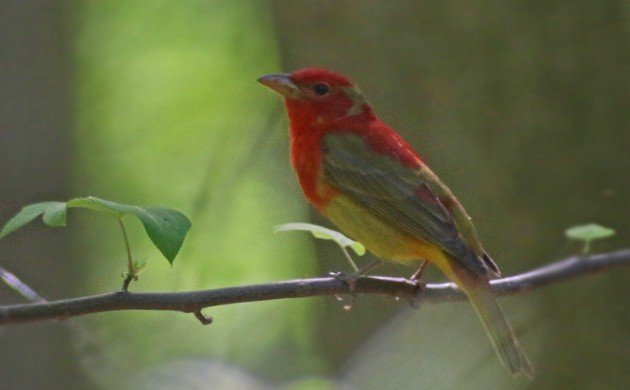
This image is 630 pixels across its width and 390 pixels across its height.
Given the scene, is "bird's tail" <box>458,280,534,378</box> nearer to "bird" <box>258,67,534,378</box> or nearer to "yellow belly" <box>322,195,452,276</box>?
"bird" <box>258,67,534,378</box>

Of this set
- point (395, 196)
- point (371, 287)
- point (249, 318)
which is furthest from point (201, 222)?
point (371, 287)

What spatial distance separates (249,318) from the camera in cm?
821

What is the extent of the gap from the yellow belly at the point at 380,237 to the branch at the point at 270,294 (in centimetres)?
44

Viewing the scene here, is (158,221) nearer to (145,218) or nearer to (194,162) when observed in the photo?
(145,218)

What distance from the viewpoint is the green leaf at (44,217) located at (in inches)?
81.0

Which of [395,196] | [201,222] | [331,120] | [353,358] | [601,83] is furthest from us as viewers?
[201,222]

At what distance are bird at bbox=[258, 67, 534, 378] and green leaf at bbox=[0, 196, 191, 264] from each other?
135cm

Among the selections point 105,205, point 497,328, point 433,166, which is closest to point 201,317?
point 105,205

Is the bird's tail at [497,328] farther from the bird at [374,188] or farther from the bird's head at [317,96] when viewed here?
the bird's head at [317,96]

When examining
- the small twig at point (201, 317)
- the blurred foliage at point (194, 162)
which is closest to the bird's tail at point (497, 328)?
the small twig at point (201, 317)

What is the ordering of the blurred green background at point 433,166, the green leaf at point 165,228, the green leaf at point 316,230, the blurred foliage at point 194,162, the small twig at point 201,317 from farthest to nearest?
1. the blurred foliage at point 194,162
2. the blurred green background at point 433,166
3. the green leaf at point 316,230
4. the small twig at point 201,317
5. the green leaf at point 165,228

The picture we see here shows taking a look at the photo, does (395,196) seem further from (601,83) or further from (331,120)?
(601,83)

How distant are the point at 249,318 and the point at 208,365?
120 centimetres

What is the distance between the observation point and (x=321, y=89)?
4098mm
